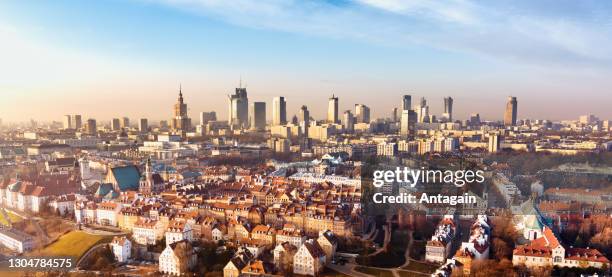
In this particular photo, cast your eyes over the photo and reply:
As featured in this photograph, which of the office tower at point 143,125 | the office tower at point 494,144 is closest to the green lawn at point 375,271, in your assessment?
the office tower at point 494,144

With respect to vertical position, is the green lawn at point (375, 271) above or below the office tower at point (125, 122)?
below

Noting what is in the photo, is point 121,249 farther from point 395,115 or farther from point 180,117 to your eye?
point 395,115

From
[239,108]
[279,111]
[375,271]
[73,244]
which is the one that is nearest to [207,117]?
[239,108]

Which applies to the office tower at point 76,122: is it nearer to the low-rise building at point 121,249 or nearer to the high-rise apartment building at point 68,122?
the high-rise apartment building at point 68,122

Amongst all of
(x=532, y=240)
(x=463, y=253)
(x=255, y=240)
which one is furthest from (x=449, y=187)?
(x=255, y=240)

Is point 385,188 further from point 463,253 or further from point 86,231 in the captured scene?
point 86,231

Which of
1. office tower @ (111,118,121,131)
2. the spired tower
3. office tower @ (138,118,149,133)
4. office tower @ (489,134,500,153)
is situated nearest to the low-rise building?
the spired tower
